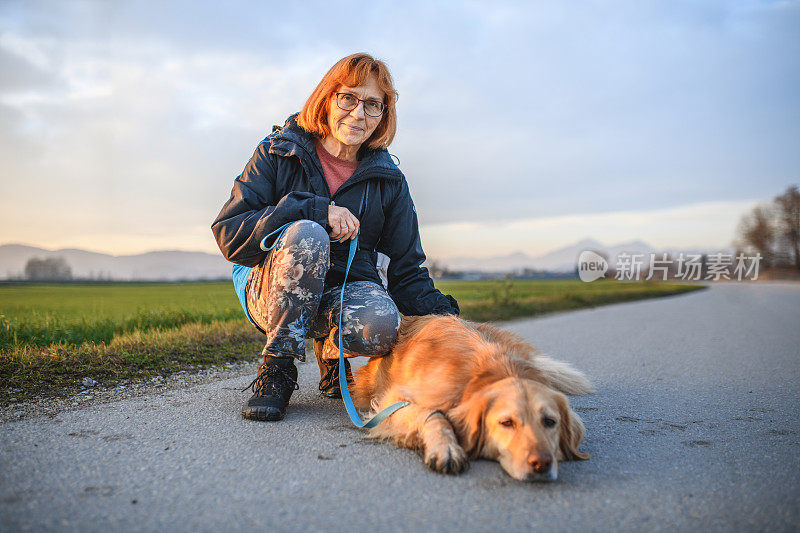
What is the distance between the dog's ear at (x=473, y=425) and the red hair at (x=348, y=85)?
2064 millimetres

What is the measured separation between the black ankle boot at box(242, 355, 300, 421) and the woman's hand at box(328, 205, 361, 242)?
2.67 ft

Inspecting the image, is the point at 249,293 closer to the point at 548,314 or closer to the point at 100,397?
the point at 100,397

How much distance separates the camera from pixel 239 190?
3.33m

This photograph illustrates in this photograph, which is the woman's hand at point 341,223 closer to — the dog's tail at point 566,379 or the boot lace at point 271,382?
the boot lace at point 271,382

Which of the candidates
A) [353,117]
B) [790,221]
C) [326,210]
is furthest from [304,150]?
[790,221]

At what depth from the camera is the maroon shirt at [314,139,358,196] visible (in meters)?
3.63

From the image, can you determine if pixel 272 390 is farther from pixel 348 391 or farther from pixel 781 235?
pixel 781 235

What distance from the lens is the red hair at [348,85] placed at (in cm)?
350

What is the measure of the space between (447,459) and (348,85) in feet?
8.00

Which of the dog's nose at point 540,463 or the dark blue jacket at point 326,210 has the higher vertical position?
the dark blue jacket at point 326,210

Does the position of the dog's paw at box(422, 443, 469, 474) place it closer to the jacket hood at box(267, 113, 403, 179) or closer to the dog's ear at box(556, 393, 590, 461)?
the dog's ear at box(556, 393, 590, 461)

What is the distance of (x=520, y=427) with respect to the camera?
7.46 ft

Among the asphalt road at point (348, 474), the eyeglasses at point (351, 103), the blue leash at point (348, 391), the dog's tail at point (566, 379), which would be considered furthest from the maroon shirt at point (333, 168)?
the dog's tail at point (566, 379)

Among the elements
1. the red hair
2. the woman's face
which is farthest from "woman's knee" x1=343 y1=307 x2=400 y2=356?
the red hair
